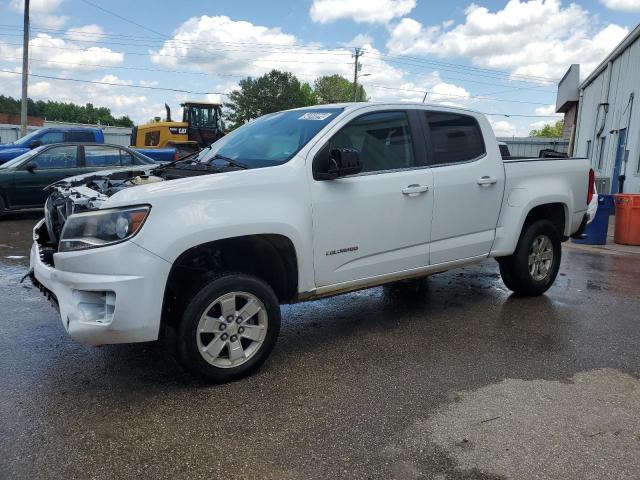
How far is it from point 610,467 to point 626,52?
17.1 metres

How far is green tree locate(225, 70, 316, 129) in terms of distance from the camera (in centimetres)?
7294

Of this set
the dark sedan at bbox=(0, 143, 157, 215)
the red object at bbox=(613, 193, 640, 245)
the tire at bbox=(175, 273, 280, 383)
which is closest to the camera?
the tire at bbox=(175, 273, 280, 383)

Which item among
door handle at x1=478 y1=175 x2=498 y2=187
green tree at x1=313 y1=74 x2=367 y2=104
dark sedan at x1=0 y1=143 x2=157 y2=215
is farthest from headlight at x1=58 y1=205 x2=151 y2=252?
green tree at x1=313 y1=74 x2=367 y2=104

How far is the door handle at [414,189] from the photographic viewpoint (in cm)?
438

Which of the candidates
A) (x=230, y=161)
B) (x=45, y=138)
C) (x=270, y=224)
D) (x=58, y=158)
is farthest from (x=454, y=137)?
(x=45, y=138)

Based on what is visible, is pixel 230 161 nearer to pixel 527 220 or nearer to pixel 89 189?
pixel 89 189

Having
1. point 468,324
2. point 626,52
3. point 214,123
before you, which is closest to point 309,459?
point 468,324

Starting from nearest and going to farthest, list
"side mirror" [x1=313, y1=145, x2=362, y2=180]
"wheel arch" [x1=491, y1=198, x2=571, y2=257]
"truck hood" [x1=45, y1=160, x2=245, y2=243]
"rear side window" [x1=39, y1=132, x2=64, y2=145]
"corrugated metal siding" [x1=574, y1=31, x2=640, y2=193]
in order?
"truck hood" [x1=45, y1=160, x2=245, y2=243] → "side mirror" [x1=313, y1=145, x2=362, y2=180] → "wheel arch" [x1=491, y1=198, x2=571, y2=257] → "corrugated metal siding" [x1=574, y1=31, x2=640, y2=193] → "rear side window" [x1=39, y1=132, x2=64, y2=145]

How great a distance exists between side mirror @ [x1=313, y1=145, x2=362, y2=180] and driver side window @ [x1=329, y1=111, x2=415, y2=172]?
0.16 meters

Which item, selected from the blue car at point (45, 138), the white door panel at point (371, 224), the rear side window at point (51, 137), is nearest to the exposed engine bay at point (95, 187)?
the white door panel at point (371, 224)

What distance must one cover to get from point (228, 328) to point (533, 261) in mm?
3643

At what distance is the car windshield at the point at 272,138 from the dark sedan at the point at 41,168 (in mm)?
6326

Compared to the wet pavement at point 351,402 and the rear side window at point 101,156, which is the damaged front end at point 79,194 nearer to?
→ the wet pavement at point 351,402

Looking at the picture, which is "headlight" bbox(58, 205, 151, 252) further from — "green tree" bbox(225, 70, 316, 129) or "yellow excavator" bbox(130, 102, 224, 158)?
"green tree" bbox(225, 70, 316, 129)
